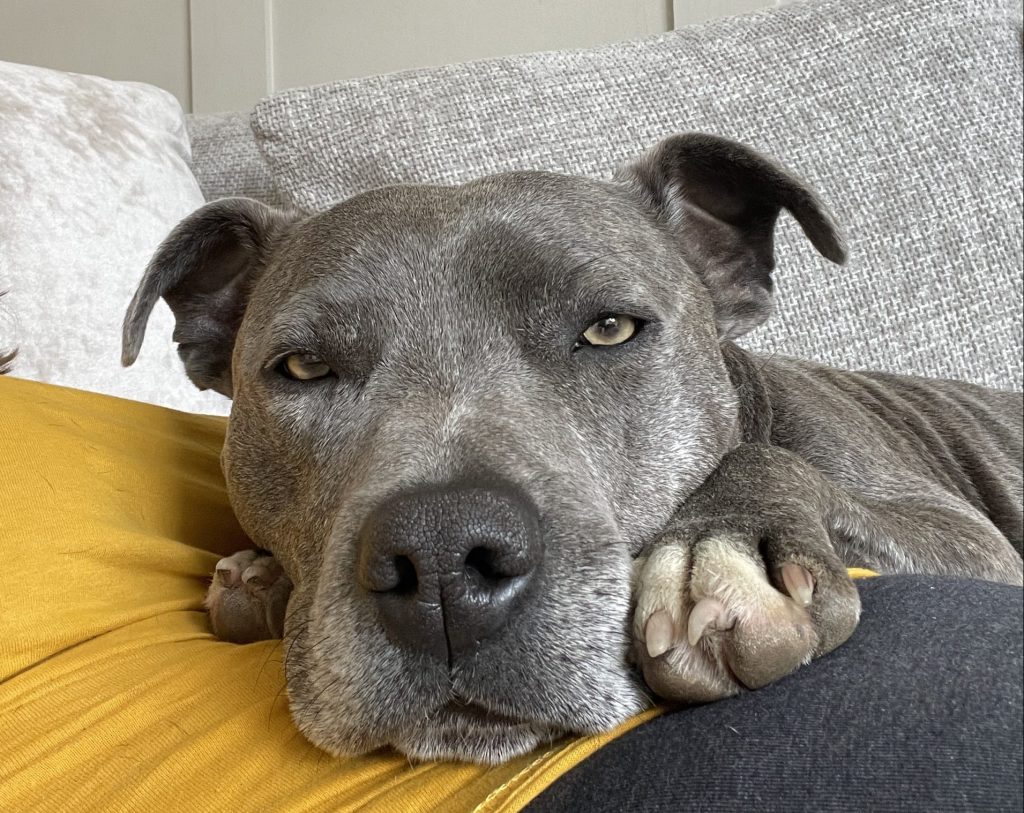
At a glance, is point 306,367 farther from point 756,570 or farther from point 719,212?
point 719,212

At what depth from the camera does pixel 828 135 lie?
2.75m

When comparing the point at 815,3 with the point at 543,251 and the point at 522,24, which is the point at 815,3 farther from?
the point at 543,251

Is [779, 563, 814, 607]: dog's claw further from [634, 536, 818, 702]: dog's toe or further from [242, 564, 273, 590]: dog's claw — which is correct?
[242, 564, 273, 590]: dog's claw

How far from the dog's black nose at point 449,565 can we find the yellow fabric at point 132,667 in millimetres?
164

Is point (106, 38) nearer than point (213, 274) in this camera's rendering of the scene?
No

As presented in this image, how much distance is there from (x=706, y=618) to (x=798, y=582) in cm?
13

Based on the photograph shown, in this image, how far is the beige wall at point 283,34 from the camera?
4184 millimetres

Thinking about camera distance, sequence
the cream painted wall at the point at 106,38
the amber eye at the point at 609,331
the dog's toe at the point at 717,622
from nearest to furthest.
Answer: the dog's toe at the point at 717,622, the amber eye at the point at 609,331, the cream painted wall at the point at 106,38

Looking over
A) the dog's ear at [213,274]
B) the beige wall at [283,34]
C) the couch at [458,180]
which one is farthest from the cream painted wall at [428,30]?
the dog's ear at [213,274]

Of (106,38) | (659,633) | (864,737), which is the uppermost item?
(864,737)

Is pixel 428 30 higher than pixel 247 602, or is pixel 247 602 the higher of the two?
pixel 428 30

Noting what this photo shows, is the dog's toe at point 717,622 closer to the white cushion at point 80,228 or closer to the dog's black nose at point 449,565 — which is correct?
the dog's black nose at point 449,565

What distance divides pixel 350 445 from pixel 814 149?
6.58ft

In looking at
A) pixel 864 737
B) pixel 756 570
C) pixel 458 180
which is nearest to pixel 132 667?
pixel 756 570
